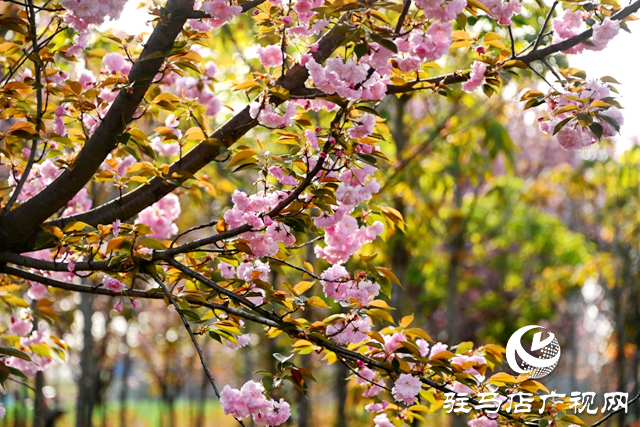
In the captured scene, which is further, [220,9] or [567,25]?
[567,25]

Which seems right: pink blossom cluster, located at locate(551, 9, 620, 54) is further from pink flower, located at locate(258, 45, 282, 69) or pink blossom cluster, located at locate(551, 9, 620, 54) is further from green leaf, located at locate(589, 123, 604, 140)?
pink flower, located at locate(258, 45, 282, 69)

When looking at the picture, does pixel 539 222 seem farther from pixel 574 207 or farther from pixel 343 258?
pixel 343 258

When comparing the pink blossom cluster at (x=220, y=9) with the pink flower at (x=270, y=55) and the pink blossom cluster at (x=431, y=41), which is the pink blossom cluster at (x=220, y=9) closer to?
the pink flower at (x=270, y=55)

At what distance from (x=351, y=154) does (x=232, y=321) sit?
810 millimetres

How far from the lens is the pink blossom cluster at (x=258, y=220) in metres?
2.12

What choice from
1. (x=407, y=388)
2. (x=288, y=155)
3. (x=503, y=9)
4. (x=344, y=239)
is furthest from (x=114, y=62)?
(x=407, y=388)

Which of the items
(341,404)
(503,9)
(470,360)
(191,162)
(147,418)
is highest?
(147,418)

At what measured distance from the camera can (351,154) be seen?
1.94m

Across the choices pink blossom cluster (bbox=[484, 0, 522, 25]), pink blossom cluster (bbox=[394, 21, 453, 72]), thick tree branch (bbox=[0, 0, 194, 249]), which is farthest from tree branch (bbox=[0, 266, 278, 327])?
pink blossom cluster (bbox=[484, 0, 522, 25])

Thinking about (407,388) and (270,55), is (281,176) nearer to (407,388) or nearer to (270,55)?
(270,55)

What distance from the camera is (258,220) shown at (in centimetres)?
211

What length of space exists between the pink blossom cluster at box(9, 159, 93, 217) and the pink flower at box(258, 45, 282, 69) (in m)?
1.22

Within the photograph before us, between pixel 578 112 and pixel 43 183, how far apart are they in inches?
98.3

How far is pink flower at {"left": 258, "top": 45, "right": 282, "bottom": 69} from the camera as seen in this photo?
227 centimetres
